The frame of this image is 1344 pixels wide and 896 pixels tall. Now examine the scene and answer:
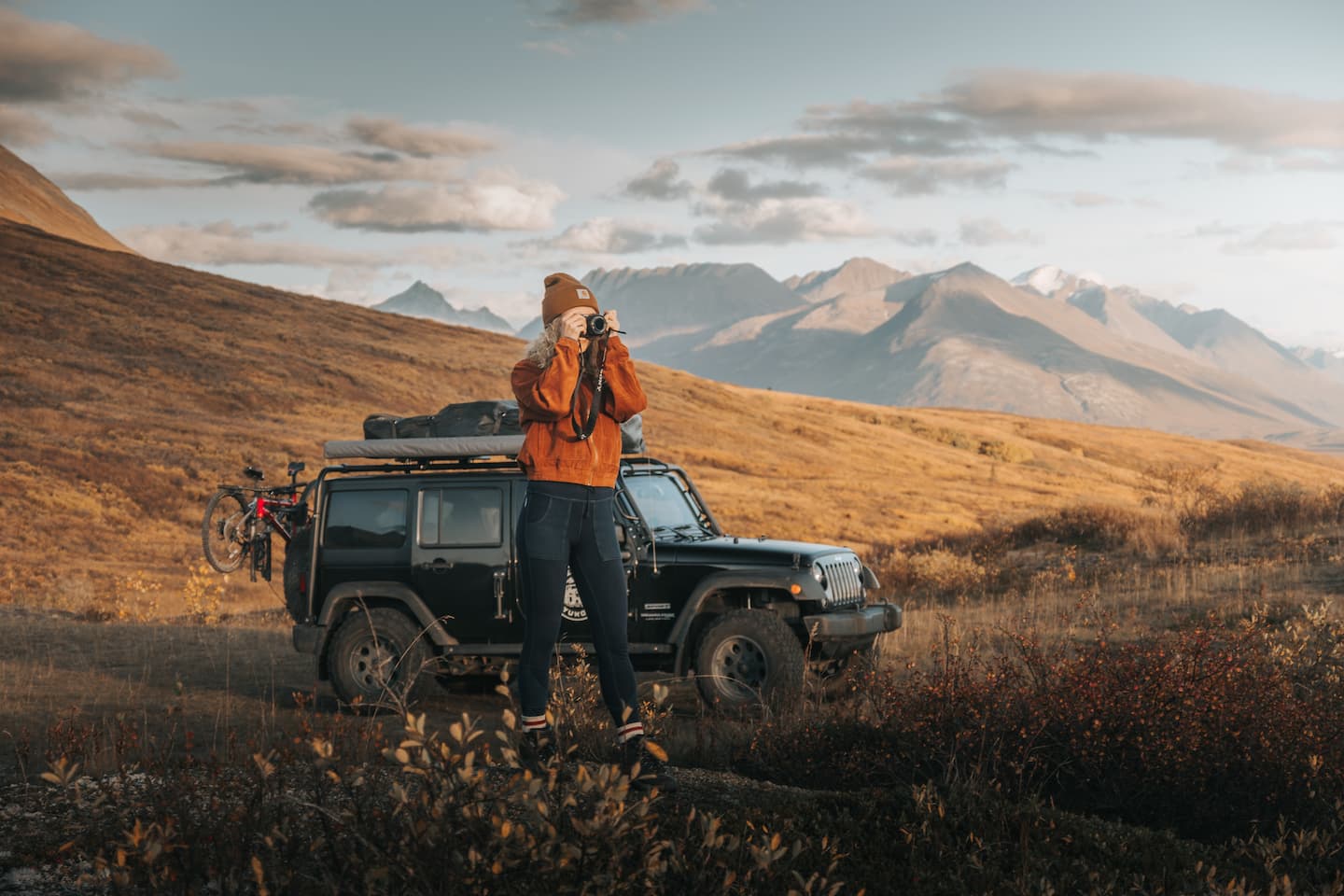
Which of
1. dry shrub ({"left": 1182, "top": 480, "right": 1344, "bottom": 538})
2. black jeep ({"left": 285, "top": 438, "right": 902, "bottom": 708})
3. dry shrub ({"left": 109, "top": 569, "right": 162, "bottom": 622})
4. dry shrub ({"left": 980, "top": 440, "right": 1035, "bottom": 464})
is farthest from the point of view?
dry shrub ({"left": 980, "top": 440, "right": 1035, "bottom": 464})

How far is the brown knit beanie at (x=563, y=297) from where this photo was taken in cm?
555

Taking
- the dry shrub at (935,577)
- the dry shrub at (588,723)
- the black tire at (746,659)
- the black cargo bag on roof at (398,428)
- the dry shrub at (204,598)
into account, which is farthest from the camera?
the dry shrub at (204,598)

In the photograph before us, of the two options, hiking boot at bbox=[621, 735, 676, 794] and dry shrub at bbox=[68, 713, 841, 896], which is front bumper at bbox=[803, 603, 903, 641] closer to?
hiking boot at bbox=[621, 735, 676, 794]

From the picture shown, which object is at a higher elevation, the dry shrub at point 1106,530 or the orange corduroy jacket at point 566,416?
the orange corduroy jacket at point 566,416

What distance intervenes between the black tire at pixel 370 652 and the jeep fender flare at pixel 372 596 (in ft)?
0.27

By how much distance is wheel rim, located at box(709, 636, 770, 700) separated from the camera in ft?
27.6

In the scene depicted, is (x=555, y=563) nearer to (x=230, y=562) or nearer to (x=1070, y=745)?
(x=1070, y=745)

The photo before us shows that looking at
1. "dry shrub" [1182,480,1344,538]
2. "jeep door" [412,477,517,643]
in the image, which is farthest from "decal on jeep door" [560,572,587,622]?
"dry shrub" [1182,480,1344,538]

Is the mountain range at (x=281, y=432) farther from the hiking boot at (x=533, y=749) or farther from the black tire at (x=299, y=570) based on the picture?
the hiking boot at (x=533, y=749)

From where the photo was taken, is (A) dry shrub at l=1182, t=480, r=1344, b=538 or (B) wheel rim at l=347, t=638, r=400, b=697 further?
(A) dry shrub at l=1182, t=480, r=1344, b=538

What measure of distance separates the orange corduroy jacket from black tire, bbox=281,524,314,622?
476cm

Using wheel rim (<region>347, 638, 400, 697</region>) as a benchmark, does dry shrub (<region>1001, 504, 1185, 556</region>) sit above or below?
above

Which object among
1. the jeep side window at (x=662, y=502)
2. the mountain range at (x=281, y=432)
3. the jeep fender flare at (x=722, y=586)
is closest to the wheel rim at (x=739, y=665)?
the jeep fender flare at (x=722, y=586)

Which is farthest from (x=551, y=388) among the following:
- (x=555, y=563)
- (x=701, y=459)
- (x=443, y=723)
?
(x=701, y=459)
